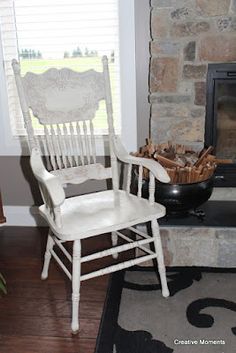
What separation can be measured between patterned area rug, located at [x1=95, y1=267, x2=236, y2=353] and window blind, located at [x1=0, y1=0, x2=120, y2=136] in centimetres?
108

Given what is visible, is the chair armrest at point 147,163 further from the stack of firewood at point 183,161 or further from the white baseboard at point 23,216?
the white baseboard at point 23,216

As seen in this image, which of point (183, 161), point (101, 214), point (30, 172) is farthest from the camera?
point (30, 172)

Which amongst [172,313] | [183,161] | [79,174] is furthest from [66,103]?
[172,313]

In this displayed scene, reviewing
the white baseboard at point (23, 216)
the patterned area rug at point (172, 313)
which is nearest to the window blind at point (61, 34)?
the white baseboard at point (23, 216)

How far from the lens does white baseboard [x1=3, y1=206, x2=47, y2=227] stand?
271cm

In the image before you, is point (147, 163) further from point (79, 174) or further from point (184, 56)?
point (184, 56)

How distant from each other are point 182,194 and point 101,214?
0.45 metres

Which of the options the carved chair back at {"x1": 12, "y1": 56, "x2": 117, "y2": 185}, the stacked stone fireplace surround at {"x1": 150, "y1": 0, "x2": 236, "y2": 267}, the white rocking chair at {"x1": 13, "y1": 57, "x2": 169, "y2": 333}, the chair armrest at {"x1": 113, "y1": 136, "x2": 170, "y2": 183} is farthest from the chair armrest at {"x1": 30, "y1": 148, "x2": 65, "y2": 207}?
the stacked stone fireplace surround at {"x1": 150, "y1": 0, "x2": 236, "y2": 267}

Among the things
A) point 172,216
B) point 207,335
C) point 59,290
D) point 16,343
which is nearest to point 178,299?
point 207,335

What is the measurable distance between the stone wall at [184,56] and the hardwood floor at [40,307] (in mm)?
865

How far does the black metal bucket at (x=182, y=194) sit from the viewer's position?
1.95 metres

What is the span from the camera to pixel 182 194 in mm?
1951

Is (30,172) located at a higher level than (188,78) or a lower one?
lower

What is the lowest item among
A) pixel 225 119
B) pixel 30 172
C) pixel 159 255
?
pixel 159 255
